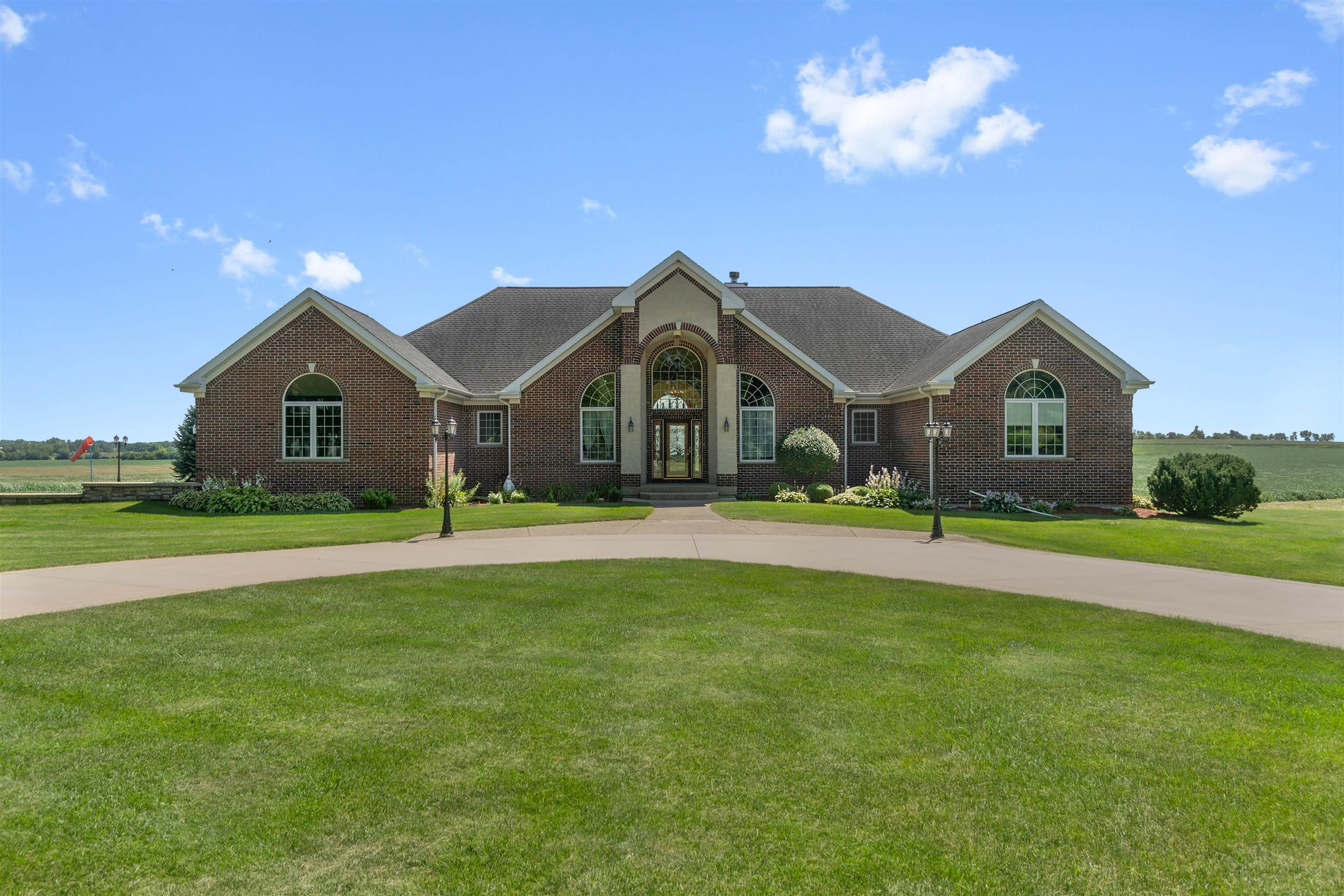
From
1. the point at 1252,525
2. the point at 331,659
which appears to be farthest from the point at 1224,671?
the point at 1252,525

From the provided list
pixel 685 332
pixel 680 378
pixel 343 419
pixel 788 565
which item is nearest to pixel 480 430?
pixel 343 419

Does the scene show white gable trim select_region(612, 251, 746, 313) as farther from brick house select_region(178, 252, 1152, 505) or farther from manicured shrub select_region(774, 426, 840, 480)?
manicured shrub select_region(774, 426, 840, 480)

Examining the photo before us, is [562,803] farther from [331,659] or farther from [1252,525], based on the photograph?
[1252,525]

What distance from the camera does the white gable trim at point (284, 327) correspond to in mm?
22516

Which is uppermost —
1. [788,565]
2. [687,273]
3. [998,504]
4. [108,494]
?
[687,273]

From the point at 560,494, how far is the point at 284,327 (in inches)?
381

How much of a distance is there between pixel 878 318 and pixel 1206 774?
2685cm

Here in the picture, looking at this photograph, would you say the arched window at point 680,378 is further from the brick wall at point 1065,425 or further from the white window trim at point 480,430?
the brick wall at point 1065,425

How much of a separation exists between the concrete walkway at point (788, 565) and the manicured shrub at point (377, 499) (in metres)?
7.67

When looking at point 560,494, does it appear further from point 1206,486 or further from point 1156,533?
point 1206,486

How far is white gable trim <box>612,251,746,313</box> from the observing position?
23984mm

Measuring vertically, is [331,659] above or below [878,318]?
below

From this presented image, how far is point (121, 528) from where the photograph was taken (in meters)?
17.7

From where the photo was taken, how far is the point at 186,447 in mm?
28734
